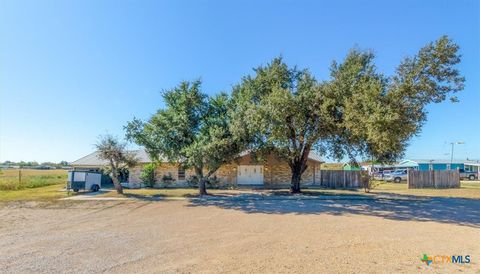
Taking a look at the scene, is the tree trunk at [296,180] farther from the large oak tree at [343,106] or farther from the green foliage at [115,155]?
the green foliage at [115,155]

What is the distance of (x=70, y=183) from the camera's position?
69.5 feet

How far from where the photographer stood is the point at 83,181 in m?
22.1

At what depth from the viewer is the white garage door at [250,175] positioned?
2761cm

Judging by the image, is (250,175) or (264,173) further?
(264,173)

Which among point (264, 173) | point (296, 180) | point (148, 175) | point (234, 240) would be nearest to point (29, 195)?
point (148, 175)

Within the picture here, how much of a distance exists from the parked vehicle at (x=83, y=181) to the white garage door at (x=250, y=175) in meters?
12.6

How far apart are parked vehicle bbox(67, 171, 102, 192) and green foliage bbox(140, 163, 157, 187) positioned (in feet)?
13.4

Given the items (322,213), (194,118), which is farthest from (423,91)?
(194,118)

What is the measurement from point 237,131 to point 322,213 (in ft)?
24.1

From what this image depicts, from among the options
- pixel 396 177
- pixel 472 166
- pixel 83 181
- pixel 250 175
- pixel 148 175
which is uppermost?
pixel 472 166

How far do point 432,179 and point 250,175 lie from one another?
1743 centimetres

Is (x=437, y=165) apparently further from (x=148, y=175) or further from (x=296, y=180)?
(x=148, y=175)

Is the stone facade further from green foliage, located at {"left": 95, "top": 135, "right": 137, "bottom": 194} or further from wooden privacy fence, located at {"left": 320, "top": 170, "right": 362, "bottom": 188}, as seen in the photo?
green foliage, located at {"left": 95, "top": 135, "right": 137, "bottom": 194}

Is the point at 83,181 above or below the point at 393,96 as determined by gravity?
below
